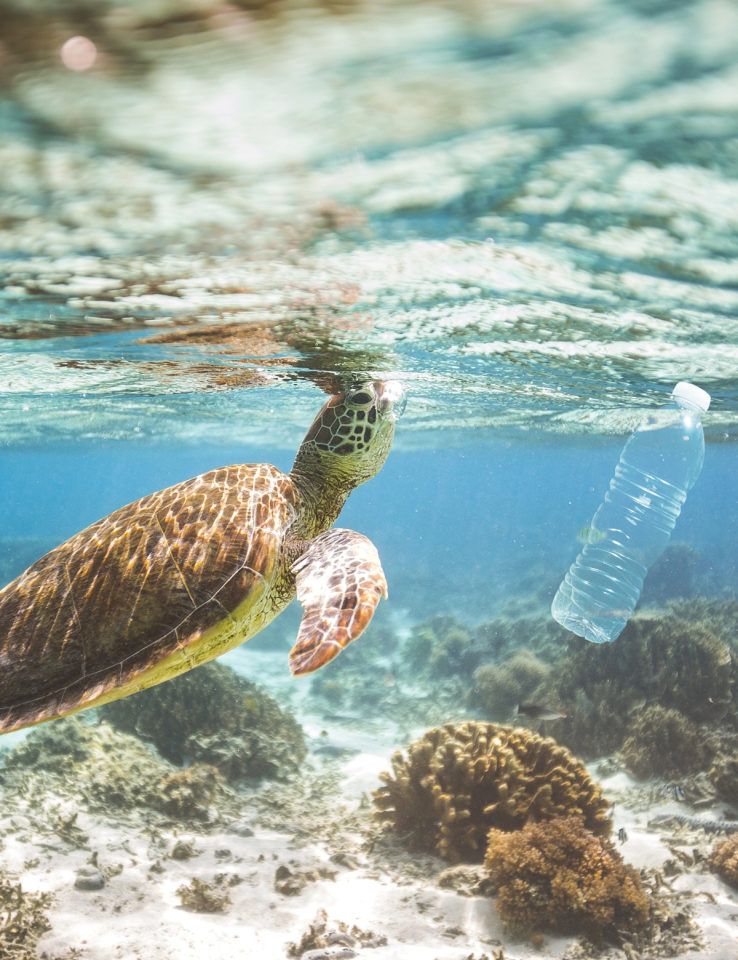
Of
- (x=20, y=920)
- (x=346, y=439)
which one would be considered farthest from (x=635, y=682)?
(x=20, y=920)

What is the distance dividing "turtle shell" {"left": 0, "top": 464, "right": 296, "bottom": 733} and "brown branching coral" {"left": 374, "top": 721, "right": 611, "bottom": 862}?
407 cm

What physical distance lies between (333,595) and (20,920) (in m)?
4.98

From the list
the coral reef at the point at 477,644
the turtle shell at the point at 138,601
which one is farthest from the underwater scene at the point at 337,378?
the coral reef at the point at 477,644

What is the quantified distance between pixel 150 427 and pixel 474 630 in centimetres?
1539

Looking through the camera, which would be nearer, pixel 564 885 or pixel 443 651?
pixel 564 885

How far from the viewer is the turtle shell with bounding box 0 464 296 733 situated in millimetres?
3717

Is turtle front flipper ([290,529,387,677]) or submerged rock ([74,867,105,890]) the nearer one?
turtle front flipper ([290,529,387,677])

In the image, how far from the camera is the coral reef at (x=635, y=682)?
9.96 metres

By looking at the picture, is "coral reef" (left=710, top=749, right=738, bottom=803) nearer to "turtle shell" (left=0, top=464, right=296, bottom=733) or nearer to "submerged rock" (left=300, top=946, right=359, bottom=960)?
"submerged rock" (left=300, top=946, right=359, bottom=960)

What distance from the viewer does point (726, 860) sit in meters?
6.61

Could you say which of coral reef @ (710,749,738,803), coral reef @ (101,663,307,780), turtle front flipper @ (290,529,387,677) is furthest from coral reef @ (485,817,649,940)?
coral reef @ (101,663,307,780)

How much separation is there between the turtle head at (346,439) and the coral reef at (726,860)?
20.8 ft

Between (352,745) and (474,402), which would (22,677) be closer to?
(352,745)

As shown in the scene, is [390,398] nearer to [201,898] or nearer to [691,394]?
[201,898]
